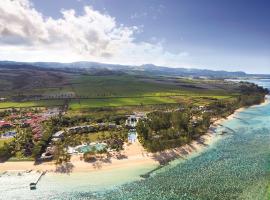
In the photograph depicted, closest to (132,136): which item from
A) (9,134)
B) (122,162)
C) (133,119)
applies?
(122,162)

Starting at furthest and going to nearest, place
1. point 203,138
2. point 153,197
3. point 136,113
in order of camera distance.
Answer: point 136,113, point 203,138, point 153,197

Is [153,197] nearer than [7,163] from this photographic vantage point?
Yes

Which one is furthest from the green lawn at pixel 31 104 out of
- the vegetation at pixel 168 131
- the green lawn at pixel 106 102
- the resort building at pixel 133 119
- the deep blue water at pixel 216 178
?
the deep blue water at pixel 216 178

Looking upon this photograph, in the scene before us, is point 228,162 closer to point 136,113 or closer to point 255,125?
point 255,125

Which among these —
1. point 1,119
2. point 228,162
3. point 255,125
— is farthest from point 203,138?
point 1,119

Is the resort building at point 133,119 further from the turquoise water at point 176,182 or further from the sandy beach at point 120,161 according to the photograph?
the turquoise water at point 176,182

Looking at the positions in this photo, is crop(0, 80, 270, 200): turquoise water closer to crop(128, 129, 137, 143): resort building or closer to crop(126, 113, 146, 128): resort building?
crop(128, 129, 137, 143): resort building

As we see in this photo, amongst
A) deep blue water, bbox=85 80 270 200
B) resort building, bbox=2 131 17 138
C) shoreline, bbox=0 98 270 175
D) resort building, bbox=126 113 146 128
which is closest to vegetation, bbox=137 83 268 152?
shoreline, bbox=0 98 270 175
